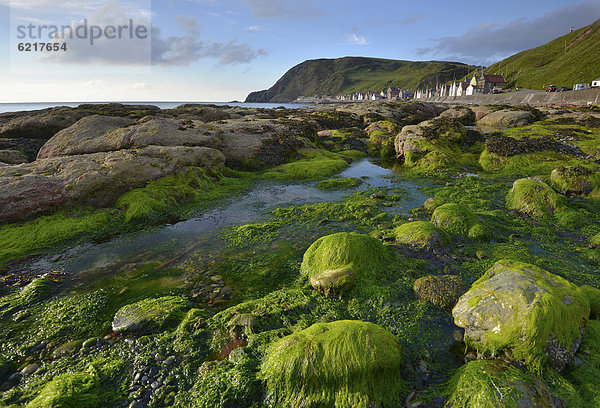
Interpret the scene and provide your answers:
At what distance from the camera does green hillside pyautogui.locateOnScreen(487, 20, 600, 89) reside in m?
93.2

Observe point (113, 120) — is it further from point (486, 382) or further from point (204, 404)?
point (486, 382)

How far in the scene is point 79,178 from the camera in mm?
10703

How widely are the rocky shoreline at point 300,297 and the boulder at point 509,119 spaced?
2665cm

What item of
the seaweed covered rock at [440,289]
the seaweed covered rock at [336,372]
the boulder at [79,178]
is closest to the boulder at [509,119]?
the seaweed covered rock at [440,289]

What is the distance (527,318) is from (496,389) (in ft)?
4.37

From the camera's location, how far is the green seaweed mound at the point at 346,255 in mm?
6855

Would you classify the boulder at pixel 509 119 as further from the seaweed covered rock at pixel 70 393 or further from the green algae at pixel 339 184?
the seaweed covered rock at pixel 70 393

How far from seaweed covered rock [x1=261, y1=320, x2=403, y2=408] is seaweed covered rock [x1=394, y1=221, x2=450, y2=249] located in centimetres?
426

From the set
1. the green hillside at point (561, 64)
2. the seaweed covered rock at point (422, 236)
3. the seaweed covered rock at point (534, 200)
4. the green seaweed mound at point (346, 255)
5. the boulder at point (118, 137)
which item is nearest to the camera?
the green seaweed mound at point (346, 255)

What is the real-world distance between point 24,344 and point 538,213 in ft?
50.5

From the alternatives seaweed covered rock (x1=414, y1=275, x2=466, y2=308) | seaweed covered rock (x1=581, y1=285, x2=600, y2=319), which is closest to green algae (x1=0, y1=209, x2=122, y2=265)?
seaweed covered rock (x1=414, y1=275, x2=466, y2=308)

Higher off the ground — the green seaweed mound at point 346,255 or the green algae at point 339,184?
the green algae at point 339,184

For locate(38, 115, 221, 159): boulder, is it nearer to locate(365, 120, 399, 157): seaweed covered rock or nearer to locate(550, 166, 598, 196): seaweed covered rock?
locate(365, 120, 399, 157): seaweed covered rock

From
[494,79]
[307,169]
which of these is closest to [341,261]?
[307,169]
